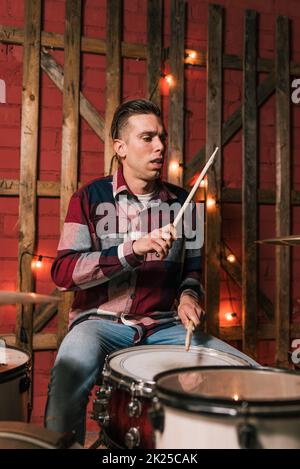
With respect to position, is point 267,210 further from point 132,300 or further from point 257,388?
point 257,388

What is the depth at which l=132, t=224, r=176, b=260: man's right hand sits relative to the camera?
179 centimetres

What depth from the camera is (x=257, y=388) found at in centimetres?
127

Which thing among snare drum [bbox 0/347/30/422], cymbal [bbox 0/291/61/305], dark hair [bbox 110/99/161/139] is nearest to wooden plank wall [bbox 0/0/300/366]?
dark hair [bbox 110/99/161/139]

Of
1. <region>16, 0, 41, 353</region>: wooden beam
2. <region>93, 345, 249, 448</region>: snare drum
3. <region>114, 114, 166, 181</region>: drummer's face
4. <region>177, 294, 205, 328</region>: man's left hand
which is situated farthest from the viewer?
<region>16, 0, 41, 353</region>: wooden beam

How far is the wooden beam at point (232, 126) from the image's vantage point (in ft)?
10.8

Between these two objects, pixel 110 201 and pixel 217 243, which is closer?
pixel 110 201

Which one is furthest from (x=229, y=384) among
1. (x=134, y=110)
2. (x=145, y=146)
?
(x=134, y=110)

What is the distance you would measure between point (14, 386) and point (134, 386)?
1.52ft

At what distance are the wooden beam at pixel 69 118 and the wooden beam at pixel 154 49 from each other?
0.46 m

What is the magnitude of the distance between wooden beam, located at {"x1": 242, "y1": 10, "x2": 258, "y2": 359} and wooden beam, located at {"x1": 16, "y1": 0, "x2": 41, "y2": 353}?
141 cm

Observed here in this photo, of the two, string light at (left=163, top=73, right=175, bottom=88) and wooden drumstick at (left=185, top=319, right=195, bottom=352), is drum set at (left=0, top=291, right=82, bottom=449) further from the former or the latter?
string light at (left=163, top=73, right=175, bottom=88)

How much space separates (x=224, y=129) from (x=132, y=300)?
165cm

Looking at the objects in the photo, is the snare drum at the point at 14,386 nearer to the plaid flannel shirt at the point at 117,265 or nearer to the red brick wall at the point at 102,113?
the plaid flannel shirt at the point at 117,265
